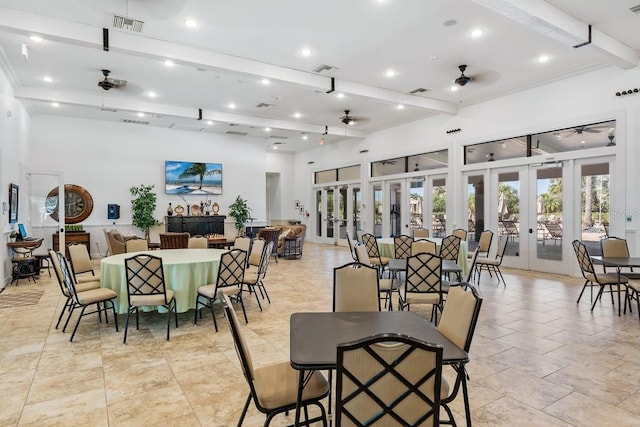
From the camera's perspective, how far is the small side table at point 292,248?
10742 mm

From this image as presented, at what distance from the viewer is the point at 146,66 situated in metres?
7.01

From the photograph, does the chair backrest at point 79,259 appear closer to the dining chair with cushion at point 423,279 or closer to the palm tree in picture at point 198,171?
the dining chair with cushion at point 423,279

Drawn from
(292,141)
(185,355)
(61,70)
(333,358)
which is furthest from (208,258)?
(292,141)

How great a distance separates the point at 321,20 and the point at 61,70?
17.8ft

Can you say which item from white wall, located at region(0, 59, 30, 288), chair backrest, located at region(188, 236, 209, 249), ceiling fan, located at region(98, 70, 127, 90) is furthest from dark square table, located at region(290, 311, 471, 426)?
ceiling fan, located at region(98, 70, 127, 90)

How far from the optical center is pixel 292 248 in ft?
36.1

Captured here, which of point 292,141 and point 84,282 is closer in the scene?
point 84,282

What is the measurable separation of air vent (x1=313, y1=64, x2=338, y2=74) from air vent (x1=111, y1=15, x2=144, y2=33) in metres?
3.09

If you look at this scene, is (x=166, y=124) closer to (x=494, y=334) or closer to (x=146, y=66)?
(x=146, y=66)

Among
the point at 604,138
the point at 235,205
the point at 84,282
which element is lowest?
the point at 84,282

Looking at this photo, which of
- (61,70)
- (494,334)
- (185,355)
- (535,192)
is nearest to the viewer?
(185,355)

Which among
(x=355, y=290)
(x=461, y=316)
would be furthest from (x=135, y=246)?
(x=461, y=316)

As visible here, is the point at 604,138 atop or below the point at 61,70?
below

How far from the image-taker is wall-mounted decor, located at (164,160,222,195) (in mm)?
12031
